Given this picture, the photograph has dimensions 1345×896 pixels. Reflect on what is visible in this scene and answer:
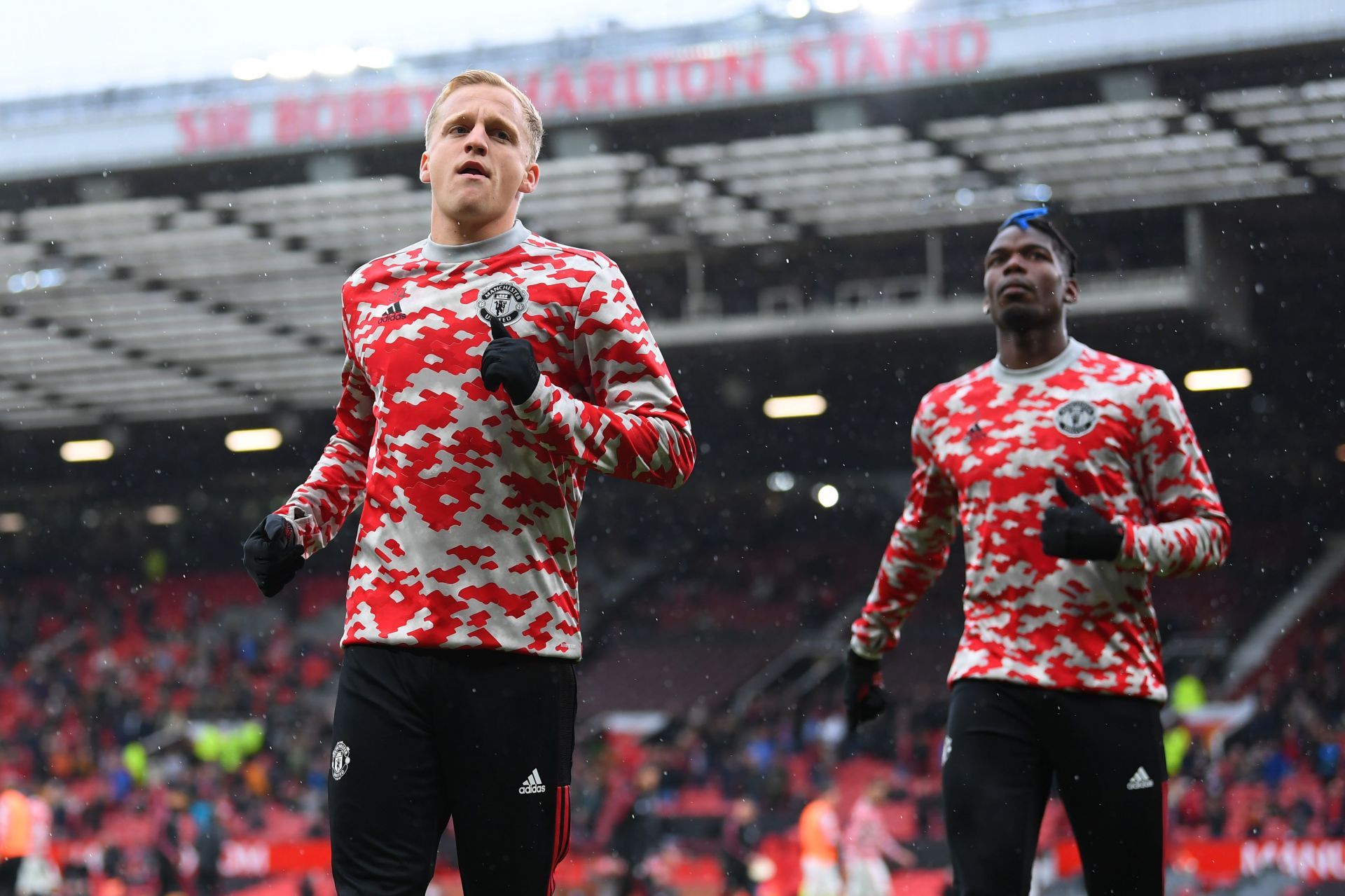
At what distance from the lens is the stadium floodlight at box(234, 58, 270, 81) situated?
17.5m

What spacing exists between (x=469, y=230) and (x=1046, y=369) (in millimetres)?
1526

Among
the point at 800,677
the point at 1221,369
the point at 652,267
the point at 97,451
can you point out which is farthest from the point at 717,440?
the point at 97,451

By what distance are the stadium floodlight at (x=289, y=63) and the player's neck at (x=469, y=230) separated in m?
15.7

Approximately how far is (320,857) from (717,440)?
474 inches

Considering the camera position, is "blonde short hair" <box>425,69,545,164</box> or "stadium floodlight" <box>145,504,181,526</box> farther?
"stadium floodlight" <box>145,504,181,526</box>

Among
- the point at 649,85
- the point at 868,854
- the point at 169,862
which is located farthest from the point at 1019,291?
the point at 649,85

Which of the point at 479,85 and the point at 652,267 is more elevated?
the point at 479,85

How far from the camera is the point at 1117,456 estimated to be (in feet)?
11.7

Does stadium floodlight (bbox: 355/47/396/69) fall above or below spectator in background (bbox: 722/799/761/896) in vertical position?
above

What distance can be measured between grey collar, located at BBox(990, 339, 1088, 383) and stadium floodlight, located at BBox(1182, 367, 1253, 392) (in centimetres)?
1822

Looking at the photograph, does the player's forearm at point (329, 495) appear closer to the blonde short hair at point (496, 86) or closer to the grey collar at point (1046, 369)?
the blonde short hair at point (496, 86)

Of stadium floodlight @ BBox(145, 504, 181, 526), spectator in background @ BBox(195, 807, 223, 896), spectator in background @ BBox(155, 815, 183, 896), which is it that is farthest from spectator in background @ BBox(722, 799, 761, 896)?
stadium floodlight @ BBox(145, 504, 181, 526)

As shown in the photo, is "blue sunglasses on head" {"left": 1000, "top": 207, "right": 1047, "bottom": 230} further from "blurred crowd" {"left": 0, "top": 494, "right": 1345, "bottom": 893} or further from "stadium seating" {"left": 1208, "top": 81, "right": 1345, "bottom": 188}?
"stadium seating" {"left": 1208, "top": 81, "right": 1345, "bottom": 188}

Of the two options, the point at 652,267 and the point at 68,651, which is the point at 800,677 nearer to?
the point at 652,267
